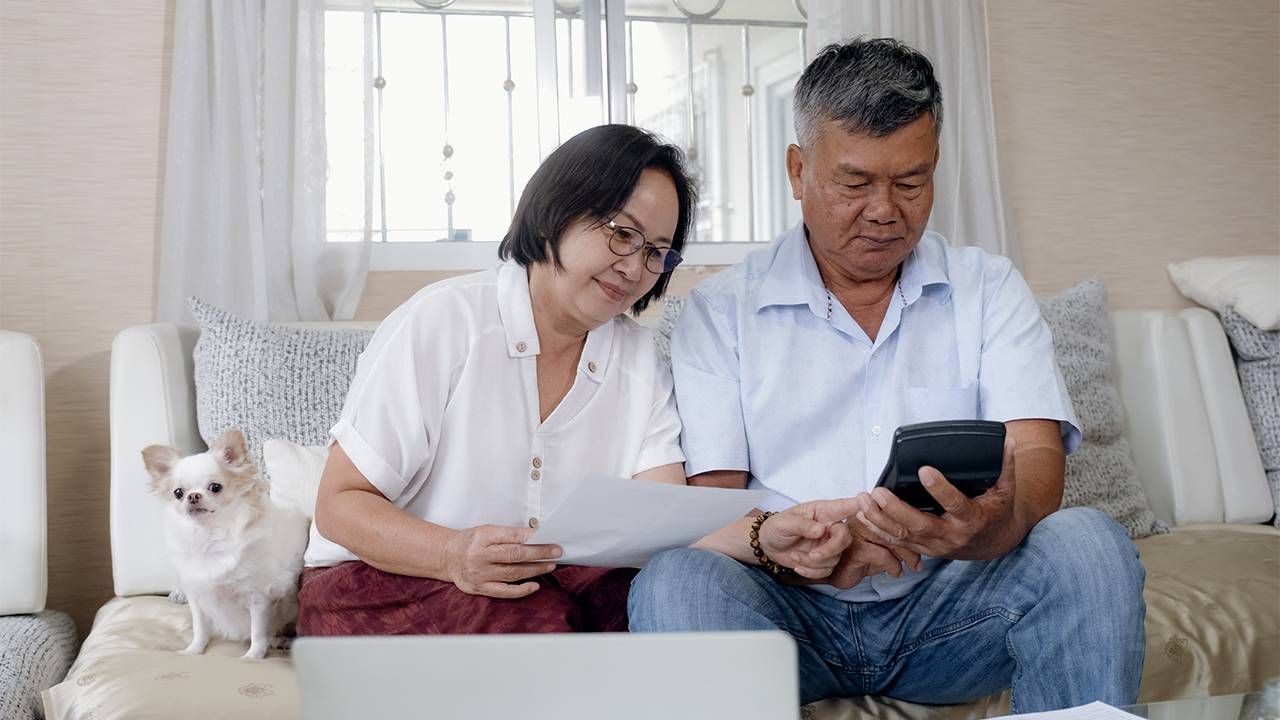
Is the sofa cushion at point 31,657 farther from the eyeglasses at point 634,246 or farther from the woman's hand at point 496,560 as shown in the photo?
the eyeglasses at point 634,246

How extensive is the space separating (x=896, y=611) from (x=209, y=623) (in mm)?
1009

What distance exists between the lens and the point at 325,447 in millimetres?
1848

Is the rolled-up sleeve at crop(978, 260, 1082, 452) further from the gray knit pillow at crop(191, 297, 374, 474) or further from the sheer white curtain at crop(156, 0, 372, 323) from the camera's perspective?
the sheer white curtain at crop(156, 0, 372, 323)

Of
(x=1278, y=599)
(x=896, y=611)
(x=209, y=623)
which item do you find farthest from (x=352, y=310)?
(x=1278, y=599)

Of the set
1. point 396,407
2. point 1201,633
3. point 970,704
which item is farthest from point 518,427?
point 1201,633

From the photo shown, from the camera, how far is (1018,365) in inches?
60.0

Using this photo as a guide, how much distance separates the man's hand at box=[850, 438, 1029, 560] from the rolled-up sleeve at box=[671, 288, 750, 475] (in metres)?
0.26

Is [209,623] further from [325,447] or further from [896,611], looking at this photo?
[896,611]

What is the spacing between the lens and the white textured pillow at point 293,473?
5.76 feet

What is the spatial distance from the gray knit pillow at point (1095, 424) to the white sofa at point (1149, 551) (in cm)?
9

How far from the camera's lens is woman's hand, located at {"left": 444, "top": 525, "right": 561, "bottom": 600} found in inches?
49.3

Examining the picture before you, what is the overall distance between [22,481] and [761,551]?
1.24m

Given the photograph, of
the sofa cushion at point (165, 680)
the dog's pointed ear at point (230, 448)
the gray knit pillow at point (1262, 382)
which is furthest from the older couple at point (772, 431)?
the gray knit pillow at point (1262, 382)

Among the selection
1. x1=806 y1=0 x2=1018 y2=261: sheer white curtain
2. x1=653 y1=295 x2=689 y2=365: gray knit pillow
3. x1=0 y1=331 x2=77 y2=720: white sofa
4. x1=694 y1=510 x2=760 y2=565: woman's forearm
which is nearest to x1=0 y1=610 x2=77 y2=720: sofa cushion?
x1=0 y1=331 x2=77 y2=720: white sofa
